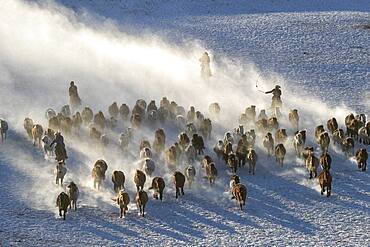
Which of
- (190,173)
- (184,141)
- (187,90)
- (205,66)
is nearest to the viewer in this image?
(190,173)

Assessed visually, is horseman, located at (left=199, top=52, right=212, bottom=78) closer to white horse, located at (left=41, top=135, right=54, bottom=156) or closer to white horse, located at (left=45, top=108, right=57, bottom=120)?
white horse, located at (left=45, top=108, right=57, bottom=120)

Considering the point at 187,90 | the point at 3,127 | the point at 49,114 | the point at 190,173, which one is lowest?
the point at 190,173

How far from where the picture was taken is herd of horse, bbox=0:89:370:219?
22250 millimetres

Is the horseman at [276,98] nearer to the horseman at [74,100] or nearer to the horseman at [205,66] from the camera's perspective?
the horseman at [205,66]

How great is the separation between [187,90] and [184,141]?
28.4 ft

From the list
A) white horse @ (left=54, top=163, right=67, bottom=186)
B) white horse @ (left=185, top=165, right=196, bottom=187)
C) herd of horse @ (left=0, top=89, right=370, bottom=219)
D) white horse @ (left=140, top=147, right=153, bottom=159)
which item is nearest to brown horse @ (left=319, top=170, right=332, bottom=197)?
herd of horse @ (left=0, top=89, right=370, bottom=219)

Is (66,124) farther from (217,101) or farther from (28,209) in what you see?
(217,101)

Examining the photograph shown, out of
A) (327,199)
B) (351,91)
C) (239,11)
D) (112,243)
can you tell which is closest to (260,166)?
(327,199)

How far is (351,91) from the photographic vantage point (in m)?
33.9

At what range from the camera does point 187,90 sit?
1336 inches

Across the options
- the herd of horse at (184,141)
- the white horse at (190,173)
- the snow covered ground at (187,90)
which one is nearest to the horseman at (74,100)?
the herd of horse at (184,141)

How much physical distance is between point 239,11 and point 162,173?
26.5 meters

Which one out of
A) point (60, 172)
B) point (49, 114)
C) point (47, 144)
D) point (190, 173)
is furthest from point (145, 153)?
point (49, 114)

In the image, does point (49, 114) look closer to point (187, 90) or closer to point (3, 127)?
point (3, 127)
